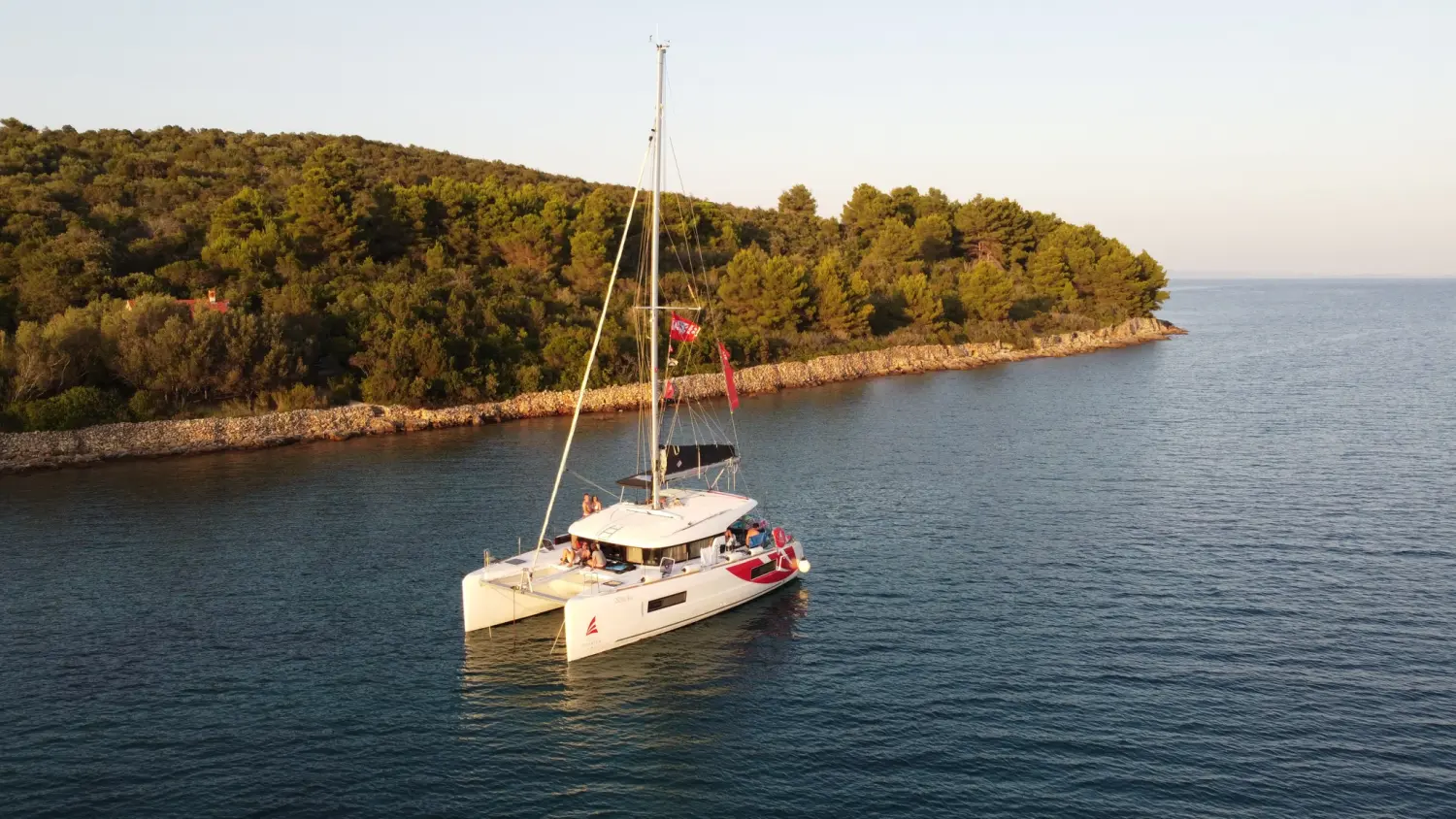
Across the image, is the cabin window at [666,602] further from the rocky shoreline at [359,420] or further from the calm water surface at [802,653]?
the rocky shoreline at [359,420]

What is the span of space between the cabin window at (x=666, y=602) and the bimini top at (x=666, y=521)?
135cm

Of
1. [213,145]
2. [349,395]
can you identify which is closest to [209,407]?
[349,395]

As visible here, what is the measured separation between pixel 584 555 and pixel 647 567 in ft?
5.75

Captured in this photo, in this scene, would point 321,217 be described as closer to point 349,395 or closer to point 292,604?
point 349,395

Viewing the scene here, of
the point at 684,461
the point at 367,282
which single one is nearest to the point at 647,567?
the point at 684,461

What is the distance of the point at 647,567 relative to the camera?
86.0 feet

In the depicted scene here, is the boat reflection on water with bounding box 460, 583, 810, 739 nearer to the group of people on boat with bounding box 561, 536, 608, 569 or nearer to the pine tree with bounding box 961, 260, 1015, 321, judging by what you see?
the group of people on boat with bounding box 561, 536, 608, 569

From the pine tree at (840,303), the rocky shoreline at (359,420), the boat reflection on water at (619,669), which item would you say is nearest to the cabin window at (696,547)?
the boat reflection on water at (619,669)

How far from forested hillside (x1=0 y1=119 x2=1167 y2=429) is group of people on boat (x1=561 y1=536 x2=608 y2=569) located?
13.8 meters

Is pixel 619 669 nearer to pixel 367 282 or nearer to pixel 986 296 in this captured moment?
pixel 367 282

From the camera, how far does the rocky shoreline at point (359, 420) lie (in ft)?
153

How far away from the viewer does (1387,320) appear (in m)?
143

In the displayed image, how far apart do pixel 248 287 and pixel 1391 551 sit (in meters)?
63.3

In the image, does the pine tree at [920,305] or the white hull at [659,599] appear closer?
the white hull at [659,599]
